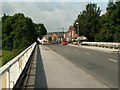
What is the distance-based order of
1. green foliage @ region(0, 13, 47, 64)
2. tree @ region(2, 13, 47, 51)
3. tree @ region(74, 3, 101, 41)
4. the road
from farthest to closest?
tree @ region(74, 3, 101, 41) < tree @ region(2, 13, 47, 51) < green foliage @ region(0, 13, 47, 64) < the road

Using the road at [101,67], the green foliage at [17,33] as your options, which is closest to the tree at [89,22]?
the green foliage at [17,33]

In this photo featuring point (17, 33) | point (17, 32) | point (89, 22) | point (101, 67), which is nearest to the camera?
point (101, 67)

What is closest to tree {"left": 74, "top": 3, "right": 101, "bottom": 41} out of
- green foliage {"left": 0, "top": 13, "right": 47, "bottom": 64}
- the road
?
green foliage {"left": 0, "top": 13, "right": 47, "bottom": 64}

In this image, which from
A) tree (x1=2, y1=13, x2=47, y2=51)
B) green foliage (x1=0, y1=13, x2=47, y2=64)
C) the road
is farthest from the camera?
tree (x1=2, y1=13, x2=47, y2=51)

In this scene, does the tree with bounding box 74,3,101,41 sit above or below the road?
above

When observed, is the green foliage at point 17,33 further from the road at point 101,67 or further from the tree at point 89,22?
the road at point 101,67

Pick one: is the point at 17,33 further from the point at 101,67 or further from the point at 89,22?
the point at 101,67

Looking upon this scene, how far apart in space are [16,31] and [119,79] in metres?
87.3

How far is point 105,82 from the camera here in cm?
1272

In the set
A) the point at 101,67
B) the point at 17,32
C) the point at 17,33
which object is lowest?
the point at 101,67

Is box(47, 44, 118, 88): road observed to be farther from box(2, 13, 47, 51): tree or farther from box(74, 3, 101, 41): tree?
box(74, 3, 101, 41): tree

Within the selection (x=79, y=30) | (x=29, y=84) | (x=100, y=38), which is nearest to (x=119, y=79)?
(x=29, y=84)

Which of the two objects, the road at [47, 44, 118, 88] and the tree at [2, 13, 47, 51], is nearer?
the road at [47, 44, 118, 88]

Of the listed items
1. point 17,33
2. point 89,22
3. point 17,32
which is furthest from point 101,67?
point 89,22
